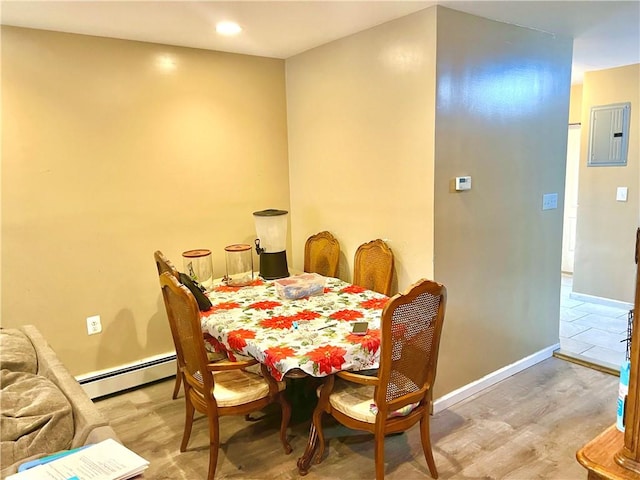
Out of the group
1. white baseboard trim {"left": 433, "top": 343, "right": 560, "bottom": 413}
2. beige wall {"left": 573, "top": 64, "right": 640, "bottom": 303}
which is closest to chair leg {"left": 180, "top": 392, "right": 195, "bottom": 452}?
white baseboard trim {"left": 433, "top": 343, "right": 560, "bottom": 413}

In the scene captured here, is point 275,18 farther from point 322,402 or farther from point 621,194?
point 621,194

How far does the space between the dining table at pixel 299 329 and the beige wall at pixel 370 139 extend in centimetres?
45

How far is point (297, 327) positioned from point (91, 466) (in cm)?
119

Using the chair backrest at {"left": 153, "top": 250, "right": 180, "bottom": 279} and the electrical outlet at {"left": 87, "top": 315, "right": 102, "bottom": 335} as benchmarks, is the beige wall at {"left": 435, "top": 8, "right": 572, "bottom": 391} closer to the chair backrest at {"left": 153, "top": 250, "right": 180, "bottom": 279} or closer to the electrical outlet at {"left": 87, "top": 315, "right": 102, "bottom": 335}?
the chair backrest at {"left": 153, "top": 250, "right": 180, "bottom": 279}

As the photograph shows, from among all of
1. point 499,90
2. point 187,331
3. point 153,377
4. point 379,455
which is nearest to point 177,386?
point 153,377

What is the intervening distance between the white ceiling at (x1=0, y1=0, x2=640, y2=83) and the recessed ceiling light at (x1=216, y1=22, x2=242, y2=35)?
0.13 ft

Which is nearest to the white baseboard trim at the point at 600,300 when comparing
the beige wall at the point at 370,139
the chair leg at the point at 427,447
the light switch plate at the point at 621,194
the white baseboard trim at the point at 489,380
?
the light switch plate at the point at 621,194

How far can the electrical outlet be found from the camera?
314 cm

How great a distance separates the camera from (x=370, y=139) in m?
3.04

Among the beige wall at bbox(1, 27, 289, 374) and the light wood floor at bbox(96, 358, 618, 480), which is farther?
the beige wall at bbox(1, 27, 289, 374)

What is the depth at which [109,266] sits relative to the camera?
3168mm

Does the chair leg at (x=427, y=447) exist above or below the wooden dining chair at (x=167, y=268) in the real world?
below

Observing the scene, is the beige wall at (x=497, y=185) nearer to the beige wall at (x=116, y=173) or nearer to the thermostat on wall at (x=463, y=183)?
the thermostat on wall at (x=463, y=183)

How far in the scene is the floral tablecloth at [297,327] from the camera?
207 centimetres
